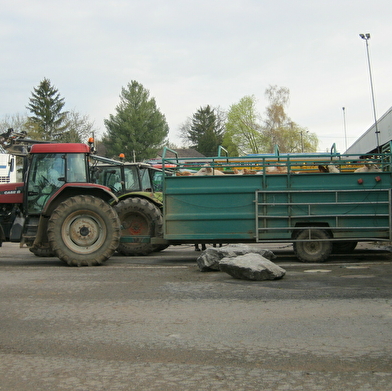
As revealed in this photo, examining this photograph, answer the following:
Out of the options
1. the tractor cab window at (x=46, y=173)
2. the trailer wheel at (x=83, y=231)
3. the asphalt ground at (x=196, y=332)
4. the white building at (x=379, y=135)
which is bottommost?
the asphalt ground at (x=196, y=332)

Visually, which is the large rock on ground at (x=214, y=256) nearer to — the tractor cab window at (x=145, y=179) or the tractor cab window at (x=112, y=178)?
the tractor cab window at (x=112, y=178)

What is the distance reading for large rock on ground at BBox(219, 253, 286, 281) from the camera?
8.44m

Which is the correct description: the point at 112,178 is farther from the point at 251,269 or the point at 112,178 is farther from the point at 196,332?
the point at 196,332

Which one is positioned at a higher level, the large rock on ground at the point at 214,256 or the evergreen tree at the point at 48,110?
the evergreen tree at the point at 48,110

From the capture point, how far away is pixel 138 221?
13.2 metres

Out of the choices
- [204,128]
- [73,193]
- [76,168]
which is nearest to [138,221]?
[73,193]

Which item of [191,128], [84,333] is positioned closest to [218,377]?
[84,333]

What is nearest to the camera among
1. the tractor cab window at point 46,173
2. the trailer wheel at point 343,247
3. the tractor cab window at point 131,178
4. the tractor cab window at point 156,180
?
the tractor cab window at point 46,173

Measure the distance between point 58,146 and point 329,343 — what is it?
8.11 meters

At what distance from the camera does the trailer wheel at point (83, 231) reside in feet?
35.0

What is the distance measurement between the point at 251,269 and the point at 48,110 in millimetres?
59708

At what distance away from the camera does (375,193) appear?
1102 centimetres

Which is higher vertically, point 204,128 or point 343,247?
point 204,128

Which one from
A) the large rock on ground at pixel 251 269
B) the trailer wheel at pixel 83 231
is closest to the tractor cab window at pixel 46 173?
the trailer wheel at pixel 83 231
